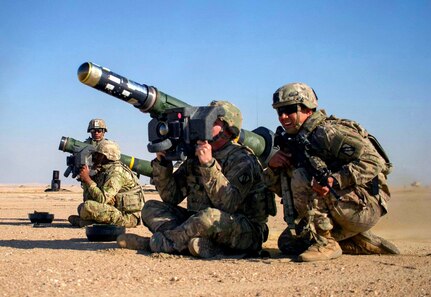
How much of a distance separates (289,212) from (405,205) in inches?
373

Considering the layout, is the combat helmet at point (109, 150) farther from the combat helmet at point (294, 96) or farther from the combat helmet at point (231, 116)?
the combat helmet at point (294, 96)

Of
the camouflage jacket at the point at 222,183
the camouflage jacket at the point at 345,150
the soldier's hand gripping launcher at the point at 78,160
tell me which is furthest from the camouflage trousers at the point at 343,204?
the soldier's hand gripping launcher at the point at 78,160

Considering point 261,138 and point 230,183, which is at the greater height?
point 261,138

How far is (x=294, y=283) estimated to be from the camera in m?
4.74

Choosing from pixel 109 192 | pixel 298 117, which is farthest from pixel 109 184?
pixel 298 117

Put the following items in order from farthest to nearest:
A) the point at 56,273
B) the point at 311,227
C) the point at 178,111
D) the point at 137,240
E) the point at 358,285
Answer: the point at 137,240 < the point at 178,111 < the point at 311,227 < the point at 56,273 < the point at 358,285

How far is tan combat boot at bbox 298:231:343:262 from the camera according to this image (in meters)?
5.71

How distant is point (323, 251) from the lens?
579cm

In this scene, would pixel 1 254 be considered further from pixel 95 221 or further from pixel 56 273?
pixel 95 221

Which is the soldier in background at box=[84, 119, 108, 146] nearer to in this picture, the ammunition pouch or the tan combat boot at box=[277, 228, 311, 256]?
the ammunition pouch

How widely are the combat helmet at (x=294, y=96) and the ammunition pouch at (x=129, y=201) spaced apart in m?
4.75

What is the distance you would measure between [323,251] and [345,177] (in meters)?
0.68

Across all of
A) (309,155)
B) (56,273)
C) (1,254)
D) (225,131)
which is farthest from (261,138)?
(56,273)

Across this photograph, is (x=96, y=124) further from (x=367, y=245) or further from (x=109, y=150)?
(x=367, y=245)
